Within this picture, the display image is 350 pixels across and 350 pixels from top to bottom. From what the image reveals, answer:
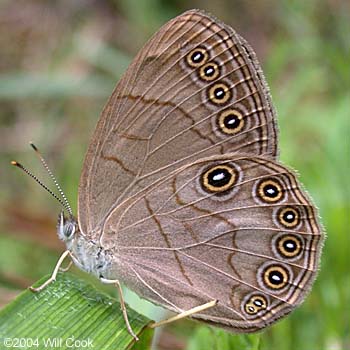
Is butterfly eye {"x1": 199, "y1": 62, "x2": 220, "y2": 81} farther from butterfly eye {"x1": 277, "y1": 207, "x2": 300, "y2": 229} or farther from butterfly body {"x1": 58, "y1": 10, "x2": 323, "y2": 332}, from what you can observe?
butterfly eye {"x1": 277, "y1": 207, "x2": 300, "y2": 229}

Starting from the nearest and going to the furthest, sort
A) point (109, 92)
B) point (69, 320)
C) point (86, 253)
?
point (69, 320) < point (86, 253) < point (109, 92)

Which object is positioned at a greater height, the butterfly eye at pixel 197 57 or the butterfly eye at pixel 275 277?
the butterfly eye at pixel 197 57

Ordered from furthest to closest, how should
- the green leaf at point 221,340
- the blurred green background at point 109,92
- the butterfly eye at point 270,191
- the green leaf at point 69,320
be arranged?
the blurred green background at point 109,92 → the butterfly eye at point 270,191 → the green leaf at point 221,340 → the green leaf at point 69,320

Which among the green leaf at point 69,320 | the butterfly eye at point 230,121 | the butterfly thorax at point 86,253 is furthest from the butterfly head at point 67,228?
the butterfly eye at point 230,121

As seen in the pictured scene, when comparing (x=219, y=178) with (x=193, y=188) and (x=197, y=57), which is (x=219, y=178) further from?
(x=197, y=57)

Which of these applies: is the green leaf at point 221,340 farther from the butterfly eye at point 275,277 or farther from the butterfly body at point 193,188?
the butterfly eye at point 275,277

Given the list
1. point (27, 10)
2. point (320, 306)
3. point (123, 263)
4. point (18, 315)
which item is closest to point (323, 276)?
point (320, 306)

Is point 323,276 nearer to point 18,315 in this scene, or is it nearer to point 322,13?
point 18,315

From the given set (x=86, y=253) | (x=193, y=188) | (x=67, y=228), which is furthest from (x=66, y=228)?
(x=193, y=188)
